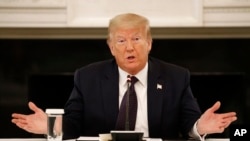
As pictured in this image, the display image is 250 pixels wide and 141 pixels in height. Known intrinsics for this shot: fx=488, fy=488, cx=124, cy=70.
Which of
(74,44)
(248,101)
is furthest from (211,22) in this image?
(74,44)

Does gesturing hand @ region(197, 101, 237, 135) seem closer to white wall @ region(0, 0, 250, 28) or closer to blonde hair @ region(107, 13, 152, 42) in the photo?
blonde hair @ region(107, 13, 152, 42)

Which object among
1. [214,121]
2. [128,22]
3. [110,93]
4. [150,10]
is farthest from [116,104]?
[150,10]

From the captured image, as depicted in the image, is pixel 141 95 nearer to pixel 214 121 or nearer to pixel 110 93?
pixel 110 93

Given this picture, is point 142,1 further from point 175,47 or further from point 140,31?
point 140,31

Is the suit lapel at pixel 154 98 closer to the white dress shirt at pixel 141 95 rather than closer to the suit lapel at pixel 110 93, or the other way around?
the white dress shirt at pixel 141 95

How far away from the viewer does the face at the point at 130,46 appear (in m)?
2.27

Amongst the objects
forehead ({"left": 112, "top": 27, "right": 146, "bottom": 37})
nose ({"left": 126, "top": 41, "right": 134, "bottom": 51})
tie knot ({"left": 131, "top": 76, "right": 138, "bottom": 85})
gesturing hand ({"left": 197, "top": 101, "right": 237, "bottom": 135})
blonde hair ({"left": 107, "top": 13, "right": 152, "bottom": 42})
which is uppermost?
blonde hair ({"left": 107, "top": 13, "right": 152, "bottom": 42})

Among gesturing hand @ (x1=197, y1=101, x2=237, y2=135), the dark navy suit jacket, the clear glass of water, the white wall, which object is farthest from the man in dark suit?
the white wall

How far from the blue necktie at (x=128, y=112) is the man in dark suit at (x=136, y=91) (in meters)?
0.03

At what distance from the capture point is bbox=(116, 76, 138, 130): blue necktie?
7.27 feet

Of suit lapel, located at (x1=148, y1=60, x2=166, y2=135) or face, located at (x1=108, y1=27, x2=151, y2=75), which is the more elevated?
face, located at (x1=108, y1=27, x2=151, y2=75)

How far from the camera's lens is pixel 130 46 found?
2.27 m

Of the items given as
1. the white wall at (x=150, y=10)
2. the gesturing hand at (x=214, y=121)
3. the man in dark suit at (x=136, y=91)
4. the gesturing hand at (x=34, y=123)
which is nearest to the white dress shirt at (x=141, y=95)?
the man in dark suit at (x=136, y=91)

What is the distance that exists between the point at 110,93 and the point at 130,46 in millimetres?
248
